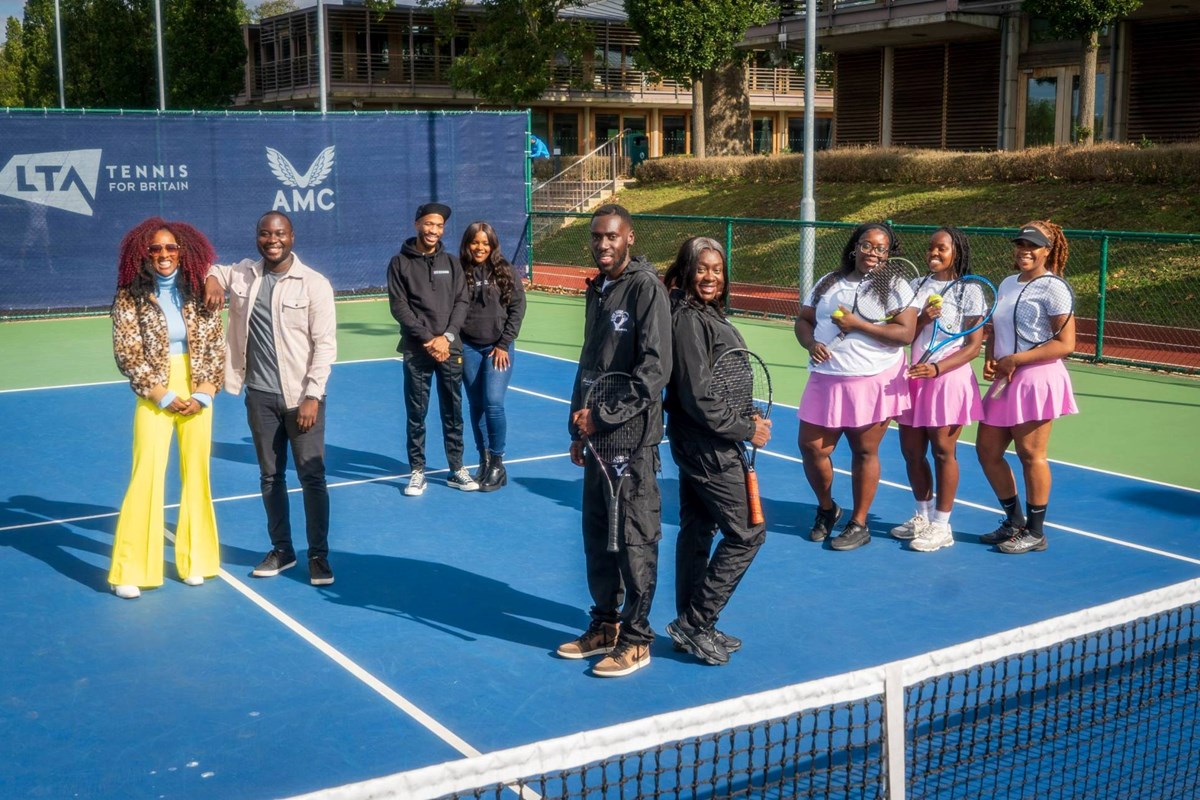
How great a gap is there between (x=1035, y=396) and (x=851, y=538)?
4.53 feet

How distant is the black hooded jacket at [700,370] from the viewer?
5.67 metres

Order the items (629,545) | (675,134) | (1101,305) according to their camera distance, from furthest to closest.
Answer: (675,134) < (1101,305) < (629,545)

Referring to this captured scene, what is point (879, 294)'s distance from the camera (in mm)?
7480

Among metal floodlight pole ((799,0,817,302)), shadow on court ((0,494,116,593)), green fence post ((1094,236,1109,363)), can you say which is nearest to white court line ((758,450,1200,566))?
shadow on court ((0,494,116,593))

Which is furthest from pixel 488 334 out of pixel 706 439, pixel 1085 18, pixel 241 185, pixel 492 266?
pixel 1085 18

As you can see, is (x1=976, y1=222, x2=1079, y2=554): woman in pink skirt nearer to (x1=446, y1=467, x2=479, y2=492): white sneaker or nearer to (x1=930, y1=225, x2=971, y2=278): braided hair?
(x1=930, y1=225, x2=971, y2=278): braided hair

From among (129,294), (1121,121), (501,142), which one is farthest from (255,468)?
(1121,121)

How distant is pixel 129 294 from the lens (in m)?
6.98

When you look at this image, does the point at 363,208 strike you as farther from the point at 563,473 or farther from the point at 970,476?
the point at 970,476

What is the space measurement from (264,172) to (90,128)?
260 centimetres

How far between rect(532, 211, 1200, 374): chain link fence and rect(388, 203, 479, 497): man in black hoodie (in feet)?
19.8

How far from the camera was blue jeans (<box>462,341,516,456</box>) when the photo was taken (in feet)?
30.8

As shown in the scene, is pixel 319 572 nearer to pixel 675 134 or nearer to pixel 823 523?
pixel 823 523

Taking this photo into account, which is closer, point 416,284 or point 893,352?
point 893,352
